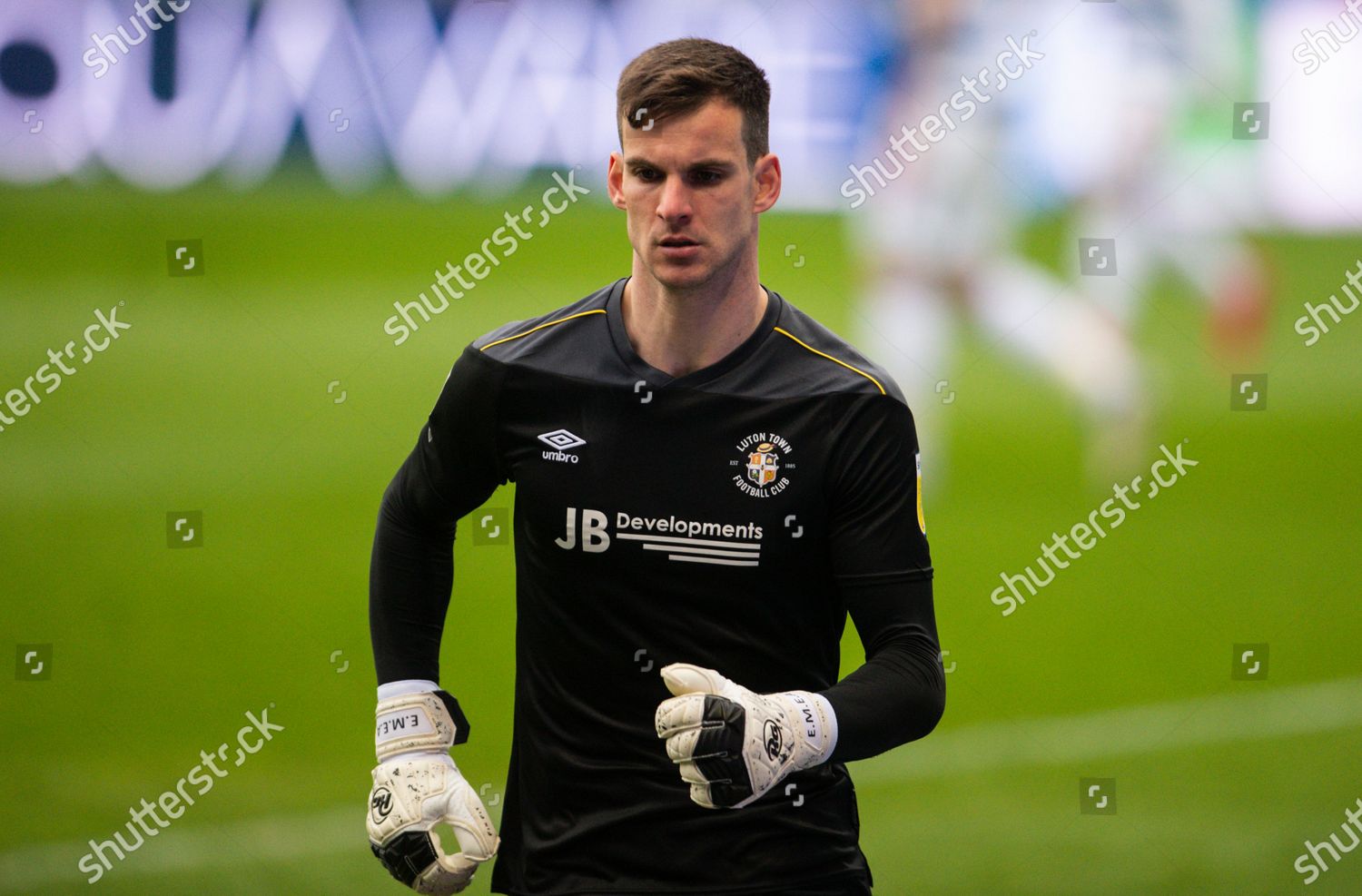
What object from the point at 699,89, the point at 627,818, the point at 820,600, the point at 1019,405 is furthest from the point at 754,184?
the point at 1019,405

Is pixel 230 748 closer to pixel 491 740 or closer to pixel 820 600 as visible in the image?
pixel 491 740

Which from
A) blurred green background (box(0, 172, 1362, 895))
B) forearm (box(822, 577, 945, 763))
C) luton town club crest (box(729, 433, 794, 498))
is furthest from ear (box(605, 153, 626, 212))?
blurred green background (box(0, 172, 1362, 895))

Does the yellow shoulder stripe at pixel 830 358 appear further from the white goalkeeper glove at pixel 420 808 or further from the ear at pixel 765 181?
the white goalkeeper glove at pixel 420 808

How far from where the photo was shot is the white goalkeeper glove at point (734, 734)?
1.87m

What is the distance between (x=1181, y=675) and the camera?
4465 mm

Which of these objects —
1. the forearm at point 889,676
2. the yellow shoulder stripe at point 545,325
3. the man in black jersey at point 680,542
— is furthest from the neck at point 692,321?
the forearm at point 889,676

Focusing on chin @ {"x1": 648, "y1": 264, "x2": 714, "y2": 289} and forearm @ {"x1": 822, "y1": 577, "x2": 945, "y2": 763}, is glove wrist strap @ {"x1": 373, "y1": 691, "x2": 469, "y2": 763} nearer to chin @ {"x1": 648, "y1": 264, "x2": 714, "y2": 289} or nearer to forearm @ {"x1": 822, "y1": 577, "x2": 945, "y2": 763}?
forearm @ {"x1": 822, "y1": 577, "x2": 945, "y2": 763}

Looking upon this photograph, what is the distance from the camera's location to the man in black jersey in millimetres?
2139

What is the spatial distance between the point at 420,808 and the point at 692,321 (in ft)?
2.90

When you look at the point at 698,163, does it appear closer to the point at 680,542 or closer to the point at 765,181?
the point at 765,181

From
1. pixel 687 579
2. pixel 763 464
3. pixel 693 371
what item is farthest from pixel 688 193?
pixel 687 579

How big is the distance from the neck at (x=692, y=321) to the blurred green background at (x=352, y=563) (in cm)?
214

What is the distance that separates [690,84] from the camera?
2150 mm

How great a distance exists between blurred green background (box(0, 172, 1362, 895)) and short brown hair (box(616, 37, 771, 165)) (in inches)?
84.6
